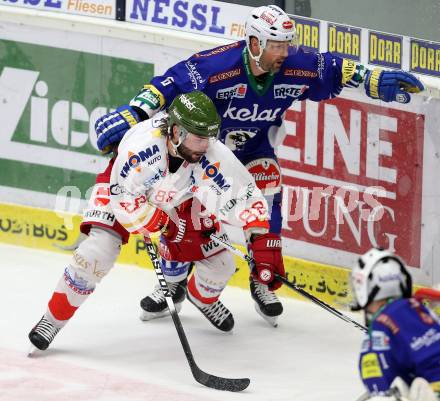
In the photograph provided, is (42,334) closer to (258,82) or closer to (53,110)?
(258,82)

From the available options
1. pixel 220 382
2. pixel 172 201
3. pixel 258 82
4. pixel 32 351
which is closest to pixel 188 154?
pixel 172 201

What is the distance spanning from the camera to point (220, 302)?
6316 mm

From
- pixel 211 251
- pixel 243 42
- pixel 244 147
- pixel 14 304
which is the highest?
pixel 243 42

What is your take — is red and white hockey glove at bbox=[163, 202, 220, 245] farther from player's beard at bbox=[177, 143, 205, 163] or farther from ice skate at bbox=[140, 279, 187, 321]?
ice skate at bbox=[140, 279, 187, 321]

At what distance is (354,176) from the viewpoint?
21.6 ft

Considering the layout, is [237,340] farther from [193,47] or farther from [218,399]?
[193,47]

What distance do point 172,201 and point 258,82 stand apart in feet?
2.37

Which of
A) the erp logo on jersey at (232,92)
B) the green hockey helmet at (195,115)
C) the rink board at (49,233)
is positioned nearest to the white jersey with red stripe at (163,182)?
the green hockey helmet at (195,115)

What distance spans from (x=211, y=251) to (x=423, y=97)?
124 centimetres

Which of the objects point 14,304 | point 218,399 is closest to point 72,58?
point 14,304

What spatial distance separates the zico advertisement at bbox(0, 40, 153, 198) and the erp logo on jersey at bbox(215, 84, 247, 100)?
4.25 ft

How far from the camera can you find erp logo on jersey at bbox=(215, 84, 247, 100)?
20.0 ft

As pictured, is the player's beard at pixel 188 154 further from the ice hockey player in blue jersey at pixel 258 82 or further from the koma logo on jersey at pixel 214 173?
the ice hockey player in blue jersey at pixel 258 82

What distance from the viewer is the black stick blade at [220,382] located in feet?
17.7
